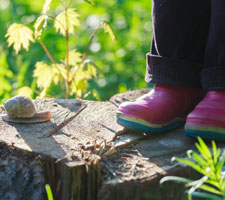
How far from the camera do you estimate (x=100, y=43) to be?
150 inches

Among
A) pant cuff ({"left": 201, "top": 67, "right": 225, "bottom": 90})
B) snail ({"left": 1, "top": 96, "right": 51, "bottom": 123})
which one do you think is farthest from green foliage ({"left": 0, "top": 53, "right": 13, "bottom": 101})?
pant cuff ({"left": 201, "top": 67, "right": 225, "bottom": 90})

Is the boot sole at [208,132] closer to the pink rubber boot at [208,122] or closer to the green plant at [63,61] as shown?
the pink rubber boot at [208,122]

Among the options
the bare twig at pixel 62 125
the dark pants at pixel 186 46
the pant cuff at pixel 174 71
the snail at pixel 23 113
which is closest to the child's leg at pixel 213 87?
the dark pants at pixel 186 46

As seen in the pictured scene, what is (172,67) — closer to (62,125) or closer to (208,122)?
(208,122)

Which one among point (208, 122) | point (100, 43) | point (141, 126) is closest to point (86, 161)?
point (141, 126)

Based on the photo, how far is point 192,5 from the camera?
181 cm

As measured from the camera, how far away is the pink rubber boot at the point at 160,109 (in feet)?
5.78

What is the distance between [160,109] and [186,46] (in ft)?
0.94

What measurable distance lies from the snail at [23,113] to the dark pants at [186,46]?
0.49 meters

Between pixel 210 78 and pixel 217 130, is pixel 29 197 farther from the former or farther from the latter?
pixel 210 78

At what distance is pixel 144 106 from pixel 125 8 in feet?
7.83

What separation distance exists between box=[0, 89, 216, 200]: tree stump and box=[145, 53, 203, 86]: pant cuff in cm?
22

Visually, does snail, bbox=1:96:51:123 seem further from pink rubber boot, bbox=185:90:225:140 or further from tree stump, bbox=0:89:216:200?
pink rubber boot, bbox=185:90:225:140

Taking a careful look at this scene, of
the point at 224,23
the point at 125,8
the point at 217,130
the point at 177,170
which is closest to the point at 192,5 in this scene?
the point at 224,23
